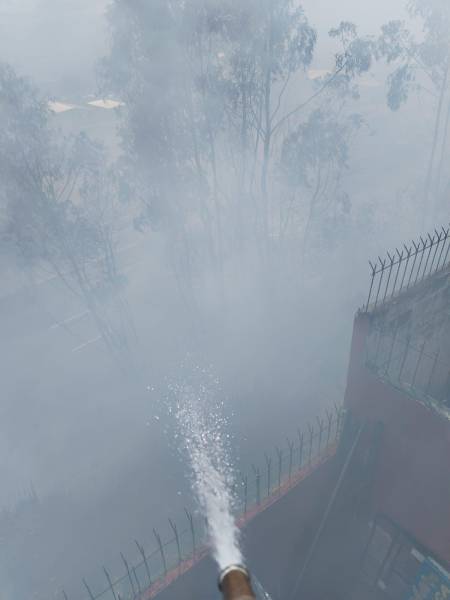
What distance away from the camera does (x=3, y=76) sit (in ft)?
30.4

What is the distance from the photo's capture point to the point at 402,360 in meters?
6.68

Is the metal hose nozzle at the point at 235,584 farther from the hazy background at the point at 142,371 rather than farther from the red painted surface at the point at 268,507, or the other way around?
the hazy background at the point at 142,371

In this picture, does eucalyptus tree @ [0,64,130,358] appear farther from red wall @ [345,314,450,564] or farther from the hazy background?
red wall @ [345,314,450,564]

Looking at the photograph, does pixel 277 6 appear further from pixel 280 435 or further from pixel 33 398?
pixel 33 398

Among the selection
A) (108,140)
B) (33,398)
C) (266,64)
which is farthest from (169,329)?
(108,140)

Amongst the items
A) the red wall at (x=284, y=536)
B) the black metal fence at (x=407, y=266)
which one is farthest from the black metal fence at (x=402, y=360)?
the red wall at (x=284, y=536)

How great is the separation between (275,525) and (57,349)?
1121 centimetres

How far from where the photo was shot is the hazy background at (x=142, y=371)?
32.3 ft

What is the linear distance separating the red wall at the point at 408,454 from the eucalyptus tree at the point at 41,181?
28.1 feet

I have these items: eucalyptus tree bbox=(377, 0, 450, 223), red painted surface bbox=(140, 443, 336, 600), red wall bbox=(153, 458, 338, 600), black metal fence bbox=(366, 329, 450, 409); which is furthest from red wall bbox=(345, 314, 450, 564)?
eucalyptus tree bbox=(377, 0, 450, 223)

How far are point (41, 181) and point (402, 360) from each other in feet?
30.6

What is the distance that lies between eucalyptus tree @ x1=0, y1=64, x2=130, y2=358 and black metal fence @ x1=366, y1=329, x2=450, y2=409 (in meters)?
8.73

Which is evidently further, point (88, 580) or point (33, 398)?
point (33, 398)

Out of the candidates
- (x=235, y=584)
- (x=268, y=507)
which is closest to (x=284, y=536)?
(x=268, y=507)
